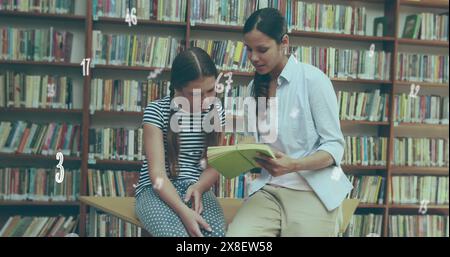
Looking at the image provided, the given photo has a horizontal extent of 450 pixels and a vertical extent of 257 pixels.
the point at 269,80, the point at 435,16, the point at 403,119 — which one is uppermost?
the point at 435,16

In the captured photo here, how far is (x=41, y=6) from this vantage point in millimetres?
2414

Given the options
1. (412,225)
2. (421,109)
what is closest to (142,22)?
(421,109)

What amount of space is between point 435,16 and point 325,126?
1892mm

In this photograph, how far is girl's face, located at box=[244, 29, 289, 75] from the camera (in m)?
1.41

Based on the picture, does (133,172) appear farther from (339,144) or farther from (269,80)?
(339,144)

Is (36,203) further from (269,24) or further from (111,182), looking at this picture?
(269,24)

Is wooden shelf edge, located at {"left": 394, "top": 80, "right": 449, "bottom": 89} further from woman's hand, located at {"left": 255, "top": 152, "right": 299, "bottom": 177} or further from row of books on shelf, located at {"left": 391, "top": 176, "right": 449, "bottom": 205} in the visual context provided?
woman's hand, located at {"left": 255, "top": 152, "right": 299, "bottom": 177}

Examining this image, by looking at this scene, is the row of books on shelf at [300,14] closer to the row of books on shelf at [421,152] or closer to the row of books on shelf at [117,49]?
the row of books on shelf at [117,49]

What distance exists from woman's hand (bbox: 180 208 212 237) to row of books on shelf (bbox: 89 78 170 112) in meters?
1.20

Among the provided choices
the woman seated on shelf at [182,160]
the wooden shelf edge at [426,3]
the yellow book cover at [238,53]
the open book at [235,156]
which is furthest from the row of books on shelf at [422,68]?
the open book at [235,156]

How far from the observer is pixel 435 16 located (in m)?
2.84

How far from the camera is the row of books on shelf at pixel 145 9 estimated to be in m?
2.38
